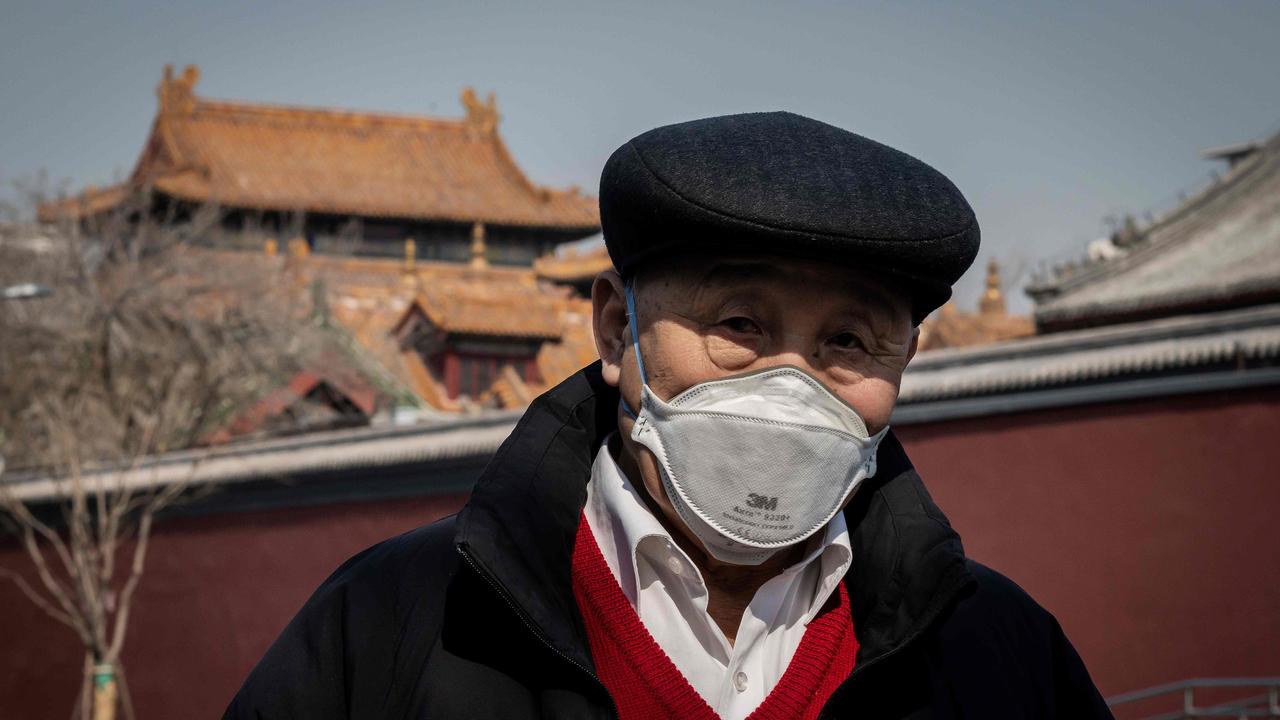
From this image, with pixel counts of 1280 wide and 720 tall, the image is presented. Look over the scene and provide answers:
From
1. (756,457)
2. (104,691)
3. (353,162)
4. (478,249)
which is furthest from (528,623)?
(353,162)

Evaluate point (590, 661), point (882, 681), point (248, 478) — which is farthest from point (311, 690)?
point (248, 478)

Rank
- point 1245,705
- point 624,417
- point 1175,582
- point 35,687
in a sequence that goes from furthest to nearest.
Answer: point 35,687 < point 1175,582 < point 1245,705 < point 624,417

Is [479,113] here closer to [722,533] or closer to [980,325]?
[980,325]

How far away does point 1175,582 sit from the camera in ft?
32.0

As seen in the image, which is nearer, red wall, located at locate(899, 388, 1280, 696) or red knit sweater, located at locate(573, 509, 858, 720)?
red knit sweater, located at locate(573, 509, 858, 720)

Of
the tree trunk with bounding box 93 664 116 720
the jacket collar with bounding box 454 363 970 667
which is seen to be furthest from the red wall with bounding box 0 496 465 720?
the jacket collar with bounding box 454 363 970 667

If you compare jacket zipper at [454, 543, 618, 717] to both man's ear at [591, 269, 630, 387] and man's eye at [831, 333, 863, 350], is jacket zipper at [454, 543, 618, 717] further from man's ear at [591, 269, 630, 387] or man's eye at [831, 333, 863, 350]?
man's eye at [831, 333, 863, 350]

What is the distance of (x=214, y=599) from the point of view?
1365cm

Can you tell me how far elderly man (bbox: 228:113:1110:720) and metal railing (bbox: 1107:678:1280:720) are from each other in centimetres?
686

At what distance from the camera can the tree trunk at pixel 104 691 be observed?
1268 centimetres

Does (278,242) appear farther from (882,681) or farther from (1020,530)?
(882,681)

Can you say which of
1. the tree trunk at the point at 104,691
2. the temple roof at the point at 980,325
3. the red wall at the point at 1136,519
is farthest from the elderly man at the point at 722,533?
the temple roof at the point at 980,325

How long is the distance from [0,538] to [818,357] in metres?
14.9

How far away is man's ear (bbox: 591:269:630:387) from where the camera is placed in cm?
212
